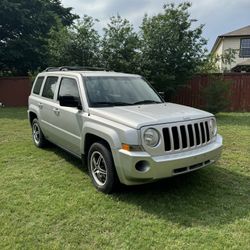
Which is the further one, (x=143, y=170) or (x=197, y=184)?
(x=197, y=184)

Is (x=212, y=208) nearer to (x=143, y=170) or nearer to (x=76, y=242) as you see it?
(x=143, y=170)

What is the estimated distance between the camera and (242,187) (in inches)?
191

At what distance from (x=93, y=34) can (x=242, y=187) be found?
11058 millimetres

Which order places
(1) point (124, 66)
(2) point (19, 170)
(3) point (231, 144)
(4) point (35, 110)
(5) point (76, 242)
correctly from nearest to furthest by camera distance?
(5) point (76, 242) → (2) point (19, 170) → (4) point (35, 110) → (3) point (231, 144) → (1) point (124, 66)

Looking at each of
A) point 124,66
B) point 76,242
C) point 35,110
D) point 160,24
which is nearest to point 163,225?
point 76,242

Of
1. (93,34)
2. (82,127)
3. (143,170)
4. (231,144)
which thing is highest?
(93,34)

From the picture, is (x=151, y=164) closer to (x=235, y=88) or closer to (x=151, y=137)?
(x=151, y=137)

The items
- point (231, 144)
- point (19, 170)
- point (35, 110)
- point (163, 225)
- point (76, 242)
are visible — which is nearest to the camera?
point (76, 242)

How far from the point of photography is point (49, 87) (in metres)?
6.56

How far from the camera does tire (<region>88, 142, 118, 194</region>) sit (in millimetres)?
4359

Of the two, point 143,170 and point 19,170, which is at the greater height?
point 143,170

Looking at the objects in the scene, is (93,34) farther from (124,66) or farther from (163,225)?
(163,225)

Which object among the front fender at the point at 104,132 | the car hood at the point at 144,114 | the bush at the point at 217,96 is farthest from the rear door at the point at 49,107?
the bush at the point at 217,96

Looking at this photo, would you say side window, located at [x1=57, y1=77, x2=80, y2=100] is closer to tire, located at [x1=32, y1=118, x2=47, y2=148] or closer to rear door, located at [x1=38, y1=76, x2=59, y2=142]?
rear door, located at [x1=38, y1=76, x2=59, y2=142]
